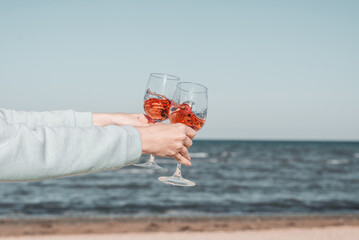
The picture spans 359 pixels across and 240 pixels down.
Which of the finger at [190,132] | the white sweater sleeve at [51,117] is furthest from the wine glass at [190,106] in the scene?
the white sweater sleeve at [51,117]

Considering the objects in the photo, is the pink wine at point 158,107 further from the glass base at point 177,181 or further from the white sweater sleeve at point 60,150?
the white sweater sleeve at point 60,150

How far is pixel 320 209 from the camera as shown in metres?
10.8

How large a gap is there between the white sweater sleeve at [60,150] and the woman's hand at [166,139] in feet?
0.17

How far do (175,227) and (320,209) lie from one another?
208 inches

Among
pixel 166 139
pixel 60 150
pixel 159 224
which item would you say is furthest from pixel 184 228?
pixel 60 150

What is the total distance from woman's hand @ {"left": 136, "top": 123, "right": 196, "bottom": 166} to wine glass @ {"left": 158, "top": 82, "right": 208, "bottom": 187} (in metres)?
0.17

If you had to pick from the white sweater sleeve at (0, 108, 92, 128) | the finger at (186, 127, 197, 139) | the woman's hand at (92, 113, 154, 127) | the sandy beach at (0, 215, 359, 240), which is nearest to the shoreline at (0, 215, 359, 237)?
the sandy beach at (0, 215, 359, 240)

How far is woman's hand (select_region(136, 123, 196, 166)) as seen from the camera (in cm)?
192

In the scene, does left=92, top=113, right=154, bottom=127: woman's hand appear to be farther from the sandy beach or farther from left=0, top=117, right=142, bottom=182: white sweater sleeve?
the sandy beach

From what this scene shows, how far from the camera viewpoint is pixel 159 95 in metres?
2.53

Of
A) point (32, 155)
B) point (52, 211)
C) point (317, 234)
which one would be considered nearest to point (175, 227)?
point (317, 234)

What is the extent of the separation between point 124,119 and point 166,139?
1.17m

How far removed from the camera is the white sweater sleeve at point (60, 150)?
1.70 metres

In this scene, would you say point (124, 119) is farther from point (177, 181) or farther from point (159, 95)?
point (177, 181)
